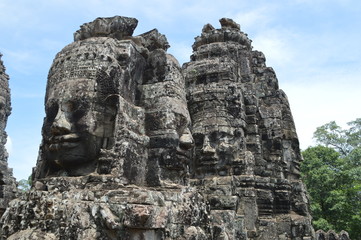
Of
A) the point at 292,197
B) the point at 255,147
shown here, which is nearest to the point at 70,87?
the point at 255,147

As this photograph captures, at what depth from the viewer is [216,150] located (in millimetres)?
10062

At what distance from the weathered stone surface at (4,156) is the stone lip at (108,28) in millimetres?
8167

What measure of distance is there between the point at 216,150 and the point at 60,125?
5903 mm

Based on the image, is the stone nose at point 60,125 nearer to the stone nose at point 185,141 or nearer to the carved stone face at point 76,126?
the carved stone face at point 76,126

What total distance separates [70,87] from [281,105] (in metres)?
10.1

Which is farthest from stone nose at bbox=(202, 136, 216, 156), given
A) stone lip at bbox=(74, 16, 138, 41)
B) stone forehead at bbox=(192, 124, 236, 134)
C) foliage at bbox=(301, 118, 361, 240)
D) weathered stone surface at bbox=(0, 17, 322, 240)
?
foliage at bbox=(301, 118, 361, 240)

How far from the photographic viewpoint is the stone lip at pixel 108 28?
19.2ft

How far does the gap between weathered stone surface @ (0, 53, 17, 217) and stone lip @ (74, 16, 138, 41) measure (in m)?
8.17

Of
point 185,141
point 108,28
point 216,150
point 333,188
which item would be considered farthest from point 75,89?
point 333,188

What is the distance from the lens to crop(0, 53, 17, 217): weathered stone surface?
480 inches

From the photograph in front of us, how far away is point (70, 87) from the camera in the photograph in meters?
5.03

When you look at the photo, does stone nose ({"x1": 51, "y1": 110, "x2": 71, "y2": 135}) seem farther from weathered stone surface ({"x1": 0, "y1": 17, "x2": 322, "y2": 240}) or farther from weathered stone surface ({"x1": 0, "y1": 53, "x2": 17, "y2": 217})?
weathered stone surface ({"x1": 0, "y1": 53, "x2": 17, "y2": 217})

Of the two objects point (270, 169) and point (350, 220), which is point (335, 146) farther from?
point (270, 169)

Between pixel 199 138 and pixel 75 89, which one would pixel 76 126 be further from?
pixel 199 138
